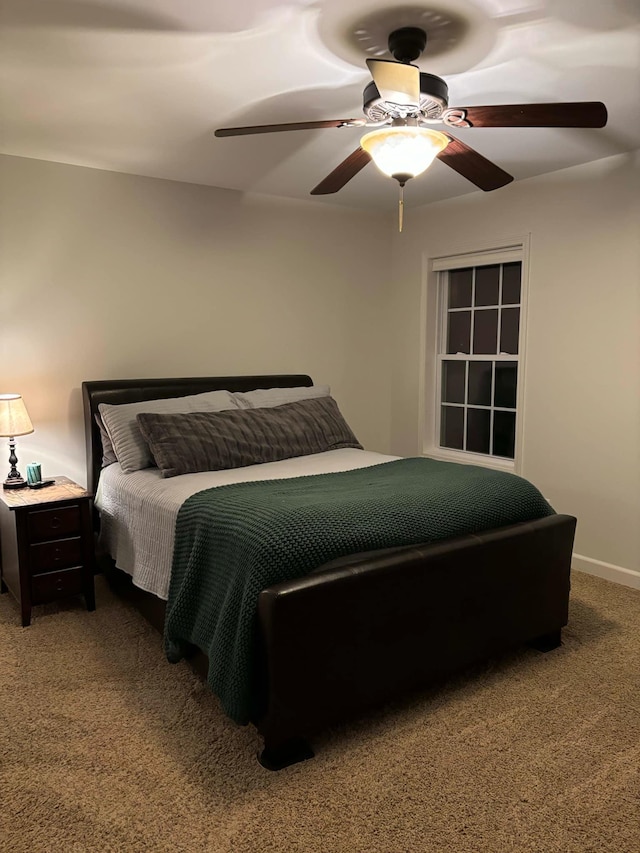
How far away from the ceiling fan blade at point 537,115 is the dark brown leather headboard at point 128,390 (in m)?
2.31

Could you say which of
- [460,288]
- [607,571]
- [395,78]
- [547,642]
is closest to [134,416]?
[395,78]

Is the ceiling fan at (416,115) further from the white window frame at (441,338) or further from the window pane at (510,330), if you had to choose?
the window pane at (510,330)

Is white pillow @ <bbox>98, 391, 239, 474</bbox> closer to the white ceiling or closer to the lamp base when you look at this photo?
the lamp base

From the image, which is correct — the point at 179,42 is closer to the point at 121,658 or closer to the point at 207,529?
the point at 207,529

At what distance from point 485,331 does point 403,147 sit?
8.21 feet

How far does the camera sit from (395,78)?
6.17ft

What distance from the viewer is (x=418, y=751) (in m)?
2.11

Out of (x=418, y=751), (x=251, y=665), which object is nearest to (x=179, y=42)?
(x=251, y=665)

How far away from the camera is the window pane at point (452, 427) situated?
476cm

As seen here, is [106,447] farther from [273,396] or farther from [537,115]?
[537,115]

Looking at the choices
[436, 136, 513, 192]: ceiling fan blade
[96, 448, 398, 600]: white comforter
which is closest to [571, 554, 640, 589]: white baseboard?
[96, 448, 398, 600]: white comforter

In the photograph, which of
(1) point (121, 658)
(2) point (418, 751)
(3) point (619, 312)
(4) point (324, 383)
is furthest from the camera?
(4) point (324, 383)

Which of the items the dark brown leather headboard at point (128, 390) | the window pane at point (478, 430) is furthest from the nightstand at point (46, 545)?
the window pane at point (478, 430)

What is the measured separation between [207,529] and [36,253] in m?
2.11
